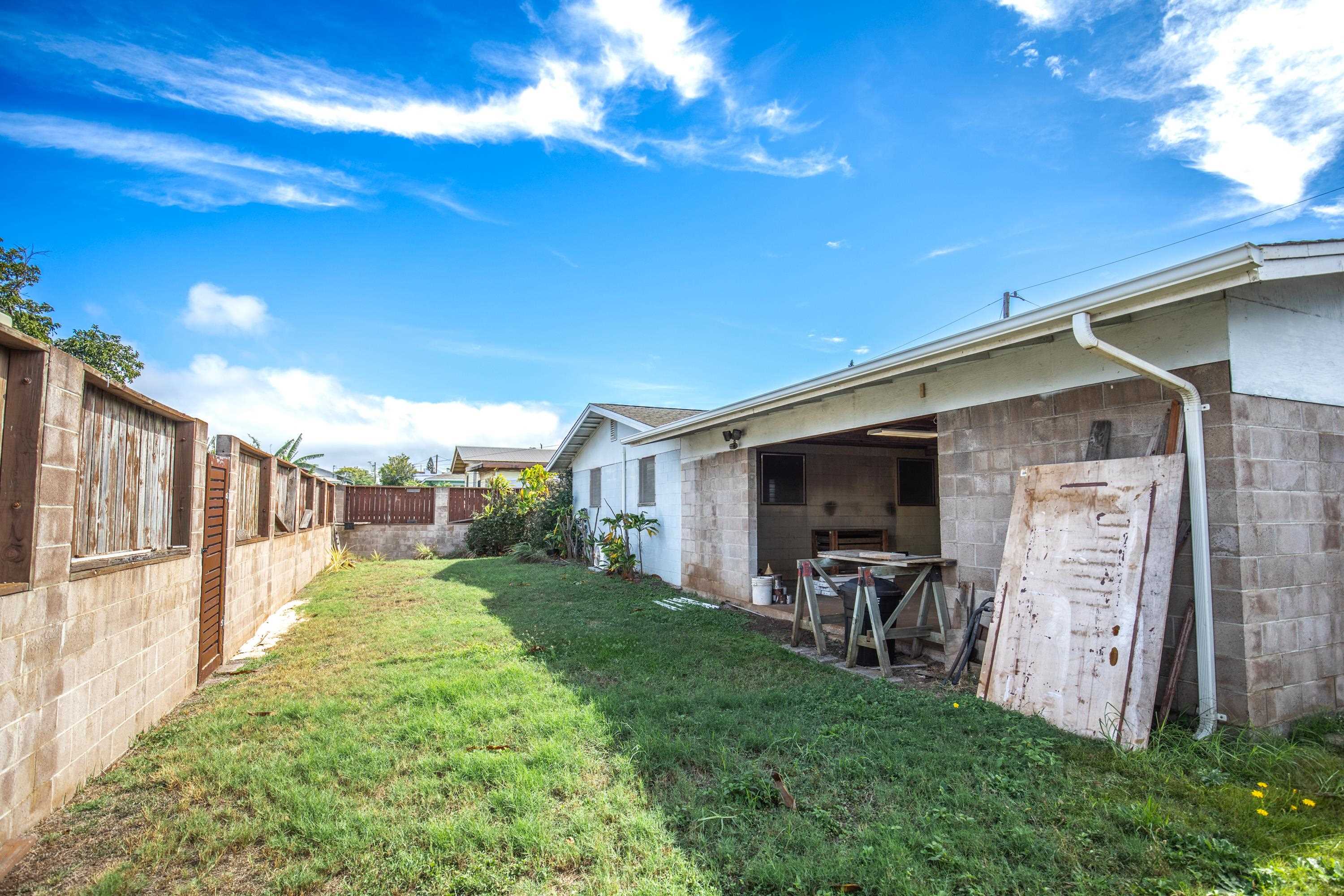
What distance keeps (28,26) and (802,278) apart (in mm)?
14075

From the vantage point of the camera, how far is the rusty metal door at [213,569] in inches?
207

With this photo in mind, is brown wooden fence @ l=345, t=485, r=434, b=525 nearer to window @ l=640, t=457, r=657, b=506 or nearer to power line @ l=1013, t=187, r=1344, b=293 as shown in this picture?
window @ l=640, t=457, r=657, b=506

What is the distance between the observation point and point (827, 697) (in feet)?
15.1

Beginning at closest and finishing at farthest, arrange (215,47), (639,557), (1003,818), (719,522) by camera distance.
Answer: (1003,818)
(215,47)
(719,522)
(639,557)

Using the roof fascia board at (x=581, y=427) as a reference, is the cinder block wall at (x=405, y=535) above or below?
below

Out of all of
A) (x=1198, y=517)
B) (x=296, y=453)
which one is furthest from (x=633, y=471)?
(x=1198, y=517)

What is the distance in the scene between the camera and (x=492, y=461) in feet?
95.3

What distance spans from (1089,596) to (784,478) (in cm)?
683

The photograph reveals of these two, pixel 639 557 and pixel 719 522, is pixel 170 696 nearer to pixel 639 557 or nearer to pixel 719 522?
pixel 719 522

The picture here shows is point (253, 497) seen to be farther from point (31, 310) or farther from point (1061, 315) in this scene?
point (31, 310)

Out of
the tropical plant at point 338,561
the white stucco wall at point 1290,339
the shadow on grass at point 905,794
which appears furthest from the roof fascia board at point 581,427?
the white stucco wall at point 1290,339

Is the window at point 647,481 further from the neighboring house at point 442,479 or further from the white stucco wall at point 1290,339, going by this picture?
the neighboring house at point 442,479

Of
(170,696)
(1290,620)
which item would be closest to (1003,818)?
(1290,620)

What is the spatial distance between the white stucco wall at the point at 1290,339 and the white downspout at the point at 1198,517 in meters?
0.30
